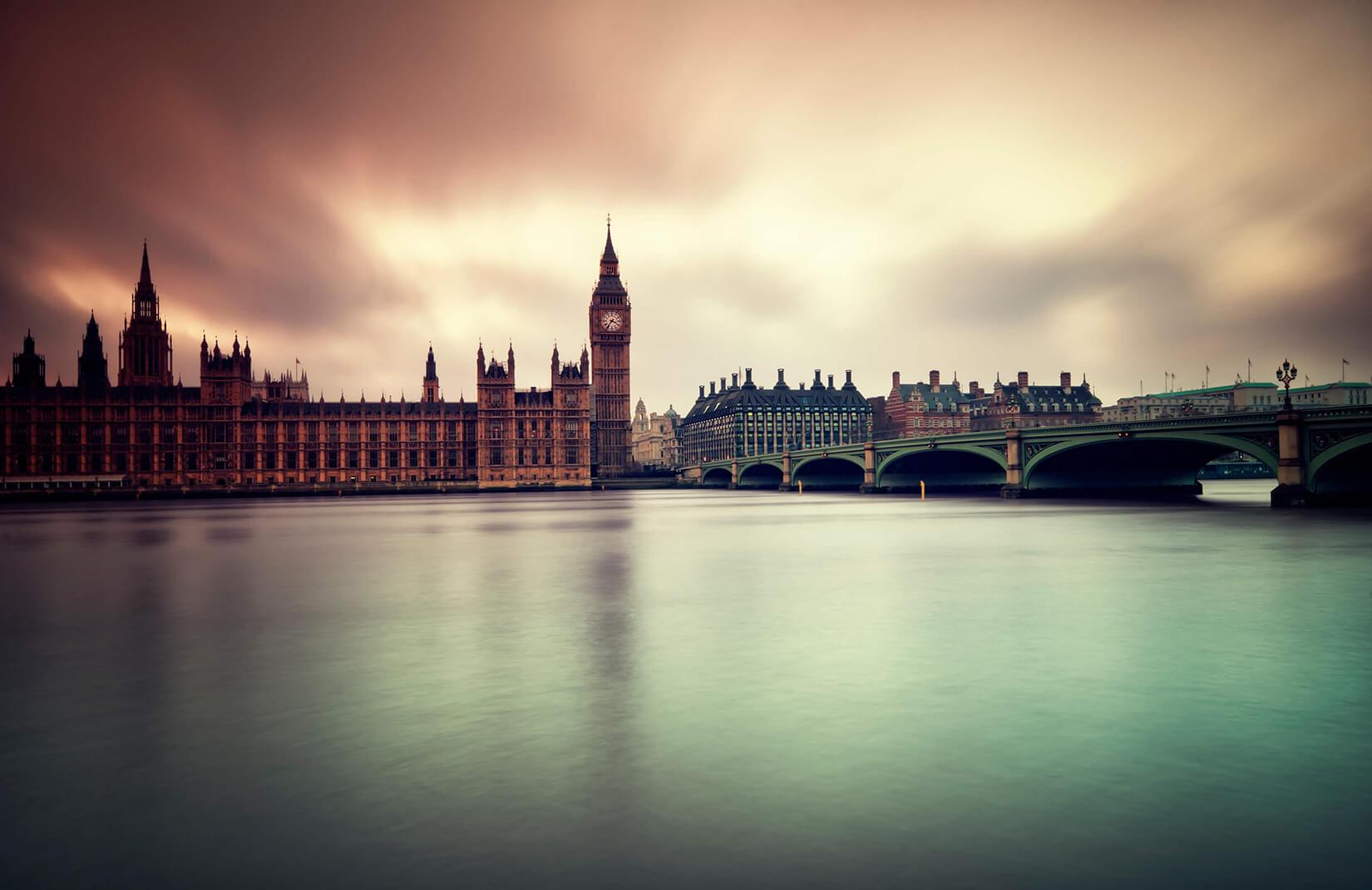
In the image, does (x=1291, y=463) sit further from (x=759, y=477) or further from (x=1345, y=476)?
(x=759, y=477)

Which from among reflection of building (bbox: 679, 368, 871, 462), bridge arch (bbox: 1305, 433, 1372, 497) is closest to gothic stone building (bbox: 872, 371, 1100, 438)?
reflection of building (bbox: 679, 368, 871, 462)

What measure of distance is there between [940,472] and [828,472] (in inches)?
874

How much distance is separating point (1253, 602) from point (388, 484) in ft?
462

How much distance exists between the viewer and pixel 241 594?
21328mm

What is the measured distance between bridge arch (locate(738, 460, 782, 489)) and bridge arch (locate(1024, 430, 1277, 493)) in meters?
63.4

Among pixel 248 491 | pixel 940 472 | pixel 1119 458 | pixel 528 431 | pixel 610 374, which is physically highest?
pixel 610 374

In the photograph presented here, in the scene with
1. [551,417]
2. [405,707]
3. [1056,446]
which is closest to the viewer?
[405,707]

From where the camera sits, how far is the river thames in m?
6.48

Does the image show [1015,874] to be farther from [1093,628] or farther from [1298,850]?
[1093,628]

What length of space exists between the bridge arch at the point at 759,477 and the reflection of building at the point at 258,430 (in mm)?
27212

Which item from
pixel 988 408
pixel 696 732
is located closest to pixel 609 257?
pixel 988 408

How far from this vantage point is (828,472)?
122 meters

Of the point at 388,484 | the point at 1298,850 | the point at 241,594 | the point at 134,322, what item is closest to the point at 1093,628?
the point at 1298,850

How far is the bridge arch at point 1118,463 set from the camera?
64062mm
